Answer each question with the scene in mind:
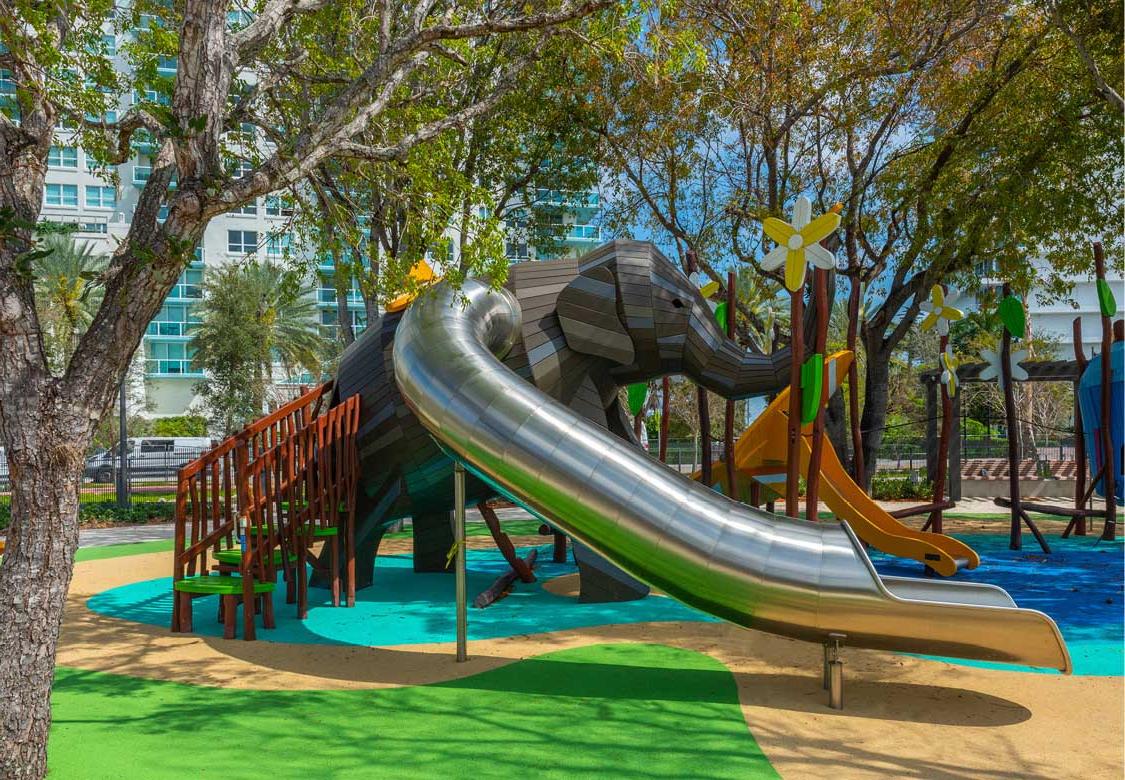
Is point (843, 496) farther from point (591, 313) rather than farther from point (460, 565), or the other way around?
point (460, 565)

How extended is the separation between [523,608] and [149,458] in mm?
19409

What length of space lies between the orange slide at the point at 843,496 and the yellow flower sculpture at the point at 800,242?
2720 mm

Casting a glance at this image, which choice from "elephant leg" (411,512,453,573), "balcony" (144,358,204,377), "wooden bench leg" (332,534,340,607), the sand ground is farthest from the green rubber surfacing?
"balcony" (144,358,204,377)

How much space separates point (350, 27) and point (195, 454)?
899 inches

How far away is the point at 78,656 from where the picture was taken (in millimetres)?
7309

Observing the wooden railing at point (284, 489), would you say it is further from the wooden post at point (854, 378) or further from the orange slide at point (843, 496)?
the wooden post at point (854, 378)

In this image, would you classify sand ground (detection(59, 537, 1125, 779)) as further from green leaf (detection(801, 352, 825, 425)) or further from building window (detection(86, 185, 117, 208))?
building window (detection(86, 185, 117, 208))

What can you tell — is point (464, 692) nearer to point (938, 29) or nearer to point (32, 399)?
point (32, 399)

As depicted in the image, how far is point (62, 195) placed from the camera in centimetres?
4909

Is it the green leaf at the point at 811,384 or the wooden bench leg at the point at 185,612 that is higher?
the green leaf at the point at 811,384

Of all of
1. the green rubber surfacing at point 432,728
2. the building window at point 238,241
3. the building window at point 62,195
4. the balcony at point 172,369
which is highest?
the building window at point 62,195

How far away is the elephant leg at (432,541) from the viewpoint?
1080 cm

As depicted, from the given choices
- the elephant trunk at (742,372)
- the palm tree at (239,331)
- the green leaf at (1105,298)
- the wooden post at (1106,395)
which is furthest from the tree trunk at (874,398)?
the palm tree at (239,331)

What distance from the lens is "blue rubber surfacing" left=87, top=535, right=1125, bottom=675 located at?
7859 millimetres
